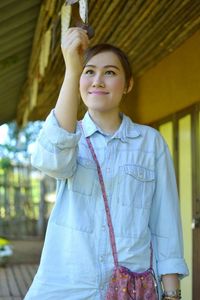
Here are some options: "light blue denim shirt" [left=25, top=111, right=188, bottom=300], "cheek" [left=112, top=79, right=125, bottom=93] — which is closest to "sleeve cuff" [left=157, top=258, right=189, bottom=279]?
"light blue denim shirt" [left=25, top=111, right=188, bottom=300]

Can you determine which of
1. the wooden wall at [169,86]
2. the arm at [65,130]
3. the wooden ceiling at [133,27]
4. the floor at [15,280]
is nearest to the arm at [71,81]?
the arm at [65,130]

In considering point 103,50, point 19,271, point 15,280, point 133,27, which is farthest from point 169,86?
point 103,50

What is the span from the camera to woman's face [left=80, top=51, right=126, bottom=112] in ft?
5.45

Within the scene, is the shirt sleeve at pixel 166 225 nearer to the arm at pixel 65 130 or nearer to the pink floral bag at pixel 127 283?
the pink floral bag at pixel 127 283

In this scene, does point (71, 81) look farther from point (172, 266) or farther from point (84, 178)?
point (172, 266)

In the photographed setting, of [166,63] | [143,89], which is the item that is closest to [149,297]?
[166,63]

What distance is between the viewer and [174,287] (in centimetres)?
162

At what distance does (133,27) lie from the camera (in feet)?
15.3

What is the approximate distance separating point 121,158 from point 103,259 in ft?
0.94

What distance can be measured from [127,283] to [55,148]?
0.40 m

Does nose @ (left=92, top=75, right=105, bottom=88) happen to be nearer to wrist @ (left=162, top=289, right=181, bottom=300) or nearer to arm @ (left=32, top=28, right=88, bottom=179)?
arm @ (left=32, top=28, right=88, bottom=179)

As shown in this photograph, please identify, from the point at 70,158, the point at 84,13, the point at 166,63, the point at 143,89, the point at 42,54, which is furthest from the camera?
the point at 143,89

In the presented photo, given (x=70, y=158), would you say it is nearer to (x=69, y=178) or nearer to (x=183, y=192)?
(x=69, y=178)

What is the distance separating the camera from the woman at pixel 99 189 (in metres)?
1.54
